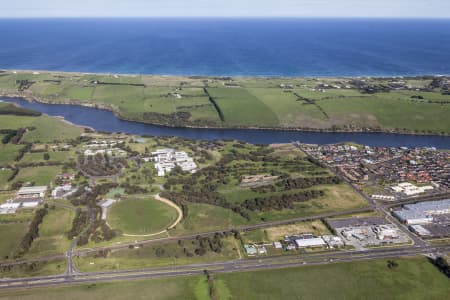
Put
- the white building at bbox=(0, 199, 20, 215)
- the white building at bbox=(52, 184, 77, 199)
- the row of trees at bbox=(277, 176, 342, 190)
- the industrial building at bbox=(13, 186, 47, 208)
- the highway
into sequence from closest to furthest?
the highway < the white building at bbox=(0, 199, 20, 215) < the industrial building at bbox=(13, 186, 47, 208) < the white building at bbox=(52, 184, 77, 199) < the row of trees at bbox=(277, 176, 342, 190)

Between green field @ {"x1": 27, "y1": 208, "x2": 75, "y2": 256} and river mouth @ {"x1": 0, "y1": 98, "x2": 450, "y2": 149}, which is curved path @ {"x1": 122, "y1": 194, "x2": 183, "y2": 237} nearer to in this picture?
green field @ {"x1": 27, "y1": 208, "x2": 75, "y2": 256}

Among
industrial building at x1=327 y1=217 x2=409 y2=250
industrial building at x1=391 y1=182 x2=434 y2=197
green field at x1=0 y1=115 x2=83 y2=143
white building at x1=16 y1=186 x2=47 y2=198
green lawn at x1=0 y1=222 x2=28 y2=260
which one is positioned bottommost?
A: green lawn at x1=0 y1=222 x2=28 y2=260

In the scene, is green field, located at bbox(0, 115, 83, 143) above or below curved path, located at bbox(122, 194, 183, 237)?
above

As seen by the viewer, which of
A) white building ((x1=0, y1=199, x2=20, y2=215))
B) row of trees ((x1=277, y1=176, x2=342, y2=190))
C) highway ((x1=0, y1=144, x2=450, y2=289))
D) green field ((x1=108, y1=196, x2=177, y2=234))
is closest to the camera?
highway ((x1=0, y1=144, x2=450, y2=289))

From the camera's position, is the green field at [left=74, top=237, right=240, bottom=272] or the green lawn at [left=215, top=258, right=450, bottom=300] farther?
the green field at [left=74, top=237, right=240, bottom=272]

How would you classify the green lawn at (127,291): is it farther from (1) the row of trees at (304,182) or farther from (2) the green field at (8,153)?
(2) the green field at (8,153)

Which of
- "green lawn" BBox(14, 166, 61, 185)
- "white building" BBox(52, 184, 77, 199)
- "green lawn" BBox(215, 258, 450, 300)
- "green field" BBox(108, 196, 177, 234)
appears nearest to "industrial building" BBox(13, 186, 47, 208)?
"white building" BBox(52, 184, 77, 199)

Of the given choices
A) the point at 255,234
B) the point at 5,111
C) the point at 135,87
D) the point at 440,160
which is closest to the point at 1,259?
the point at 255,234

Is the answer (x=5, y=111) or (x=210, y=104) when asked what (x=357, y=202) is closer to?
(x=210, y=104)
